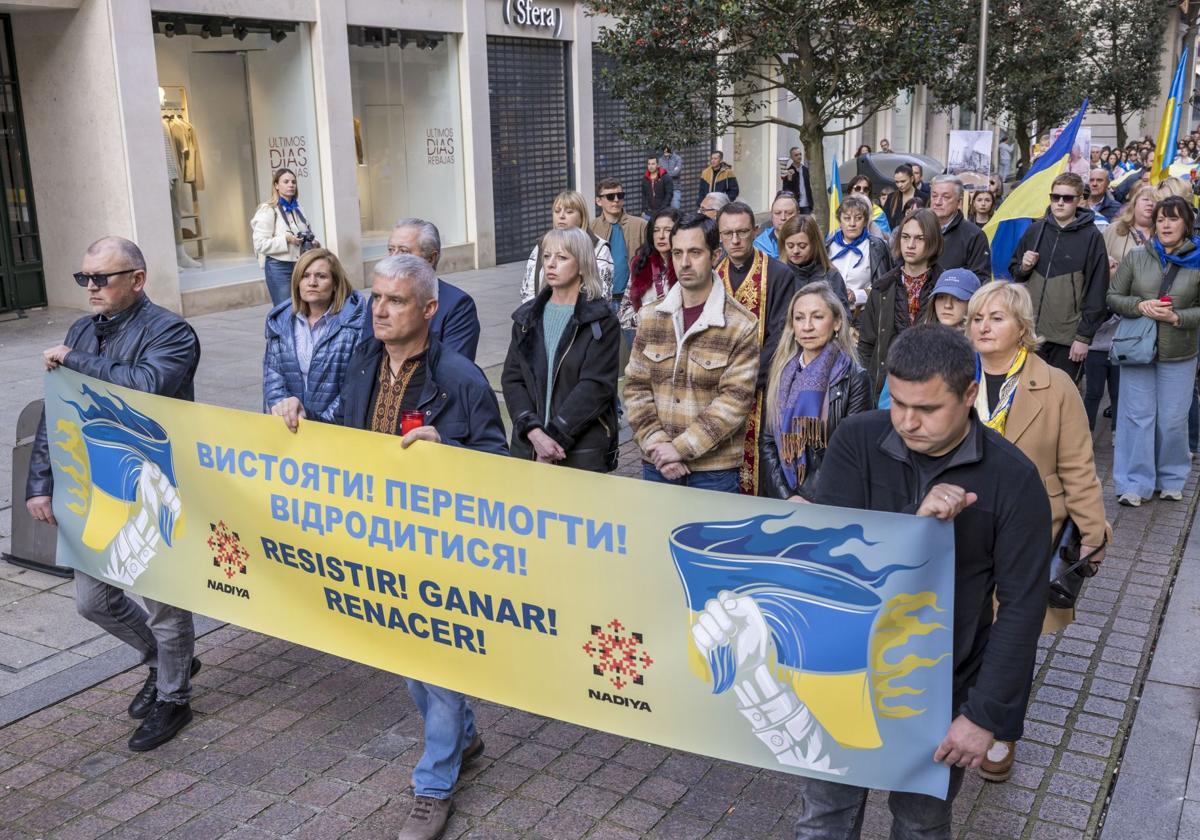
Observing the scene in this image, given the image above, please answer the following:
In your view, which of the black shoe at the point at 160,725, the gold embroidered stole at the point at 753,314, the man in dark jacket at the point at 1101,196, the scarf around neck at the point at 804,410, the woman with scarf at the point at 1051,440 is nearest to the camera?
the woman with scarf at the point at 1051,440

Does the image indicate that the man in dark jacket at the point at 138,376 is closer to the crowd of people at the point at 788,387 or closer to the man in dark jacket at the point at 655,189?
the crowd of people at the point at 788,387

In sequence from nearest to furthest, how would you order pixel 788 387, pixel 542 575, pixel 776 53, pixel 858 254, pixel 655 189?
pixel 542 575
pixel 788 387
pixel 858 254
pixel 776 53
pixel 655 189

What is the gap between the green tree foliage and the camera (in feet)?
44.7

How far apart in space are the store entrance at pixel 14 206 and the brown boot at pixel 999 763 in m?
12.5

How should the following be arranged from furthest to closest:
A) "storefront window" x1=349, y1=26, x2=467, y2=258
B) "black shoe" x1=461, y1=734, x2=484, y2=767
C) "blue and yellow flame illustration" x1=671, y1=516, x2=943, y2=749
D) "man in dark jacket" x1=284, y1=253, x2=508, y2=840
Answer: "storefront window" x1=349, y1=26, x2=467, y2=258, "black shoe" x1=461, y1=734, x2=484, y2=767, "man in dark jacket" x1=284, y1=253, x2=508, y2=840, "blue and yellow flame illustration" x1=671, y1=516, x2=943, y2=749

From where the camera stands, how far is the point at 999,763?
440 cm

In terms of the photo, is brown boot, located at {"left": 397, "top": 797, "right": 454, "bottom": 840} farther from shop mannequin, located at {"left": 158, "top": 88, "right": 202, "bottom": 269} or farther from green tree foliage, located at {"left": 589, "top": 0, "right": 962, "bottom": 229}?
shop mannequin, located at {"left": 158, "top": 88, "right": 202, "bottom": 269}

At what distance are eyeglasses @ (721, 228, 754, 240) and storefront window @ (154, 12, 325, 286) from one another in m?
9.29

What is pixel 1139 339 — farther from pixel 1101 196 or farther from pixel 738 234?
pixel 1101 196

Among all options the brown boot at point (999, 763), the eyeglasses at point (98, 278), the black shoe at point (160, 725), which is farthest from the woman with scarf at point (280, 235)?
the brown boot at point (999, 763)

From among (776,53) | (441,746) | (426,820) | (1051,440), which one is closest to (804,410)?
(1051,440)

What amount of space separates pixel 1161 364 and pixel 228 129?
474 inches

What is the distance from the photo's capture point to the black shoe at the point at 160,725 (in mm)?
4648

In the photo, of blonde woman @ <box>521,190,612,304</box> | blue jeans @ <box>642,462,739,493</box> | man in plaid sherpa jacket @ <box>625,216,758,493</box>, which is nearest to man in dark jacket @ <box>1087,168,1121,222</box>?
blonde woman @ <box>521,190,612,304</box>
